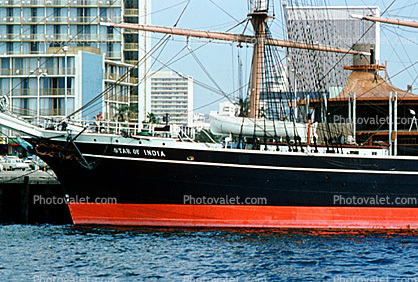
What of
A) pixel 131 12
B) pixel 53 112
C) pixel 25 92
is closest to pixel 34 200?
pixel 53 112

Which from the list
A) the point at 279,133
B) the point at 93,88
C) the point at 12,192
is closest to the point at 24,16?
the point at 93,88

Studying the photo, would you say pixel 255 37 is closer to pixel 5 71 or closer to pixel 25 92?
pixel 25 92

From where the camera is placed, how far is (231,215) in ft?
103

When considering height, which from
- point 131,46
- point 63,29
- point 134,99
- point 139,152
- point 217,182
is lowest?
point 217,182

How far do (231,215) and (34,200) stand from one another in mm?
13589

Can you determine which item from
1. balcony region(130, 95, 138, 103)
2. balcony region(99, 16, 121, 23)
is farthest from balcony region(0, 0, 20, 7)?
balcony region(130, 95, 138, 103)

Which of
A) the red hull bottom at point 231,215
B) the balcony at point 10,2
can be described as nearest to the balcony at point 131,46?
the balcony at point 10,2

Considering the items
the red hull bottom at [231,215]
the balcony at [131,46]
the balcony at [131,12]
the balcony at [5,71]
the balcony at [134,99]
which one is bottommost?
the red hull bottom at [231,215]

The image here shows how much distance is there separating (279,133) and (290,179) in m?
3.40

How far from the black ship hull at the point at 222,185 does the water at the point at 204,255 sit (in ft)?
3.58

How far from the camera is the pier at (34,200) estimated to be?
126 feet

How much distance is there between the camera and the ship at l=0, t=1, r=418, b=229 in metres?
30.8

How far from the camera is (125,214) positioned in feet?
103

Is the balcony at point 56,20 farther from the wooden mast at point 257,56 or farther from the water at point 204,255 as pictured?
the water at point 204,255
